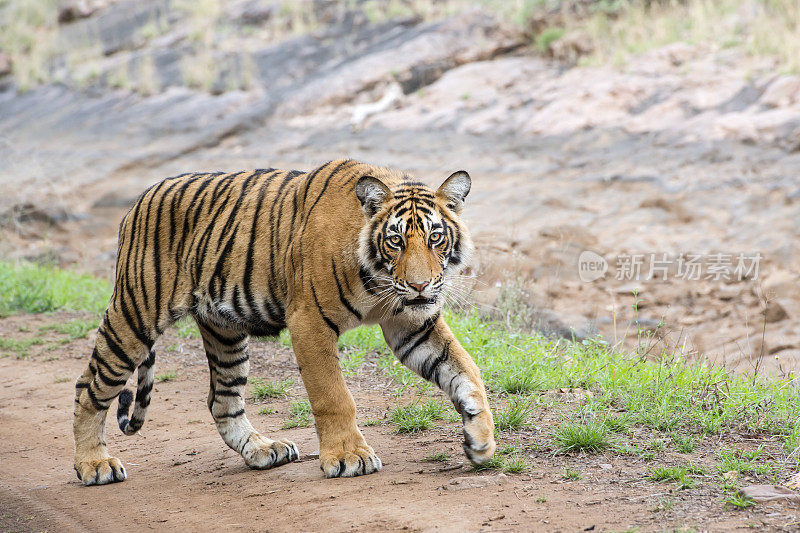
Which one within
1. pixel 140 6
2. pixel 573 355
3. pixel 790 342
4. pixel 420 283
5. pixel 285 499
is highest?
pixel 140 6

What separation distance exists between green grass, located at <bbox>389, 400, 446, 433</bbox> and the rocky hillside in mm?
1994

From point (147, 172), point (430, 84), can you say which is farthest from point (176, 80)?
point (430, 84)

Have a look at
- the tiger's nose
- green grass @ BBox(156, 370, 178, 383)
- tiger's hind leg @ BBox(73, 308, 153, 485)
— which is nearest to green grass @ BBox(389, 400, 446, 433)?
the tiger's nose

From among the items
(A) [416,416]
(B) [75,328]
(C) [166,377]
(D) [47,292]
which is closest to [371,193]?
(A) [416,416]

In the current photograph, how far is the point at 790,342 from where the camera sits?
7.61 m

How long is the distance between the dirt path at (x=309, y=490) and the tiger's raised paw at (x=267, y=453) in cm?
7

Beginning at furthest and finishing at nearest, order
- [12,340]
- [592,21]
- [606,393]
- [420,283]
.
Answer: [592,21]
[12,340]
[606,393]
[420,283]

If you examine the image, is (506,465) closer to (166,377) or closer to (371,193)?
(371,193)

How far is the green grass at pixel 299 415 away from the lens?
5.13m

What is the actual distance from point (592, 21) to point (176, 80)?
26.6 ft

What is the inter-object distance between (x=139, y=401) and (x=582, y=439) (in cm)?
248

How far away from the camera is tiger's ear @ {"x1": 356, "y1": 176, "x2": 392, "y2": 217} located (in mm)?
3973

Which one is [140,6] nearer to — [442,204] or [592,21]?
[592,21]

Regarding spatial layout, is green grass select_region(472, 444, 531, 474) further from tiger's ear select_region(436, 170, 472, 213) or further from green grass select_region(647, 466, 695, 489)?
tiger's ear select_region(436, 170, 472, 213)
